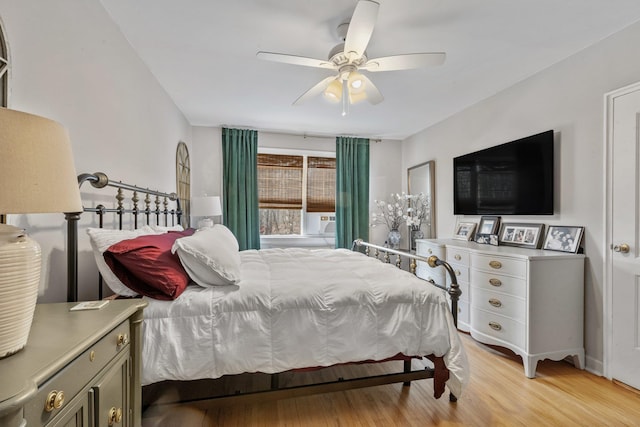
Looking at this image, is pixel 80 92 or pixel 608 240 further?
pixel 608 240

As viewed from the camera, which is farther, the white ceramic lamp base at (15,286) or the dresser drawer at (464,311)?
the dresser drawer at (464,311)

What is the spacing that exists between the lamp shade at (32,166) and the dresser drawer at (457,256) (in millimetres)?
2895

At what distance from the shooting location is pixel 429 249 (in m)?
3.35

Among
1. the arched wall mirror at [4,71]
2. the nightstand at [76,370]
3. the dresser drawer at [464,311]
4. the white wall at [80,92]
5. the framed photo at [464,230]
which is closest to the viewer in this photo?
the nightstand at [76,370]

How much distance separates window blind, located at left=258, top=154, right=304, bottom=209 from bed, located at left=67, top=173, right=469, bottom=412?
9.37 ft

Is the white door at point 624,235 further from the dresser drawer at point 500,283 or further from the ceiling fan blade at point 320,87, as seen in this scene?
the ceiling fan blade at point 320,87

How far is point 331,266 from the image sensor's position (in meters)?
2.19

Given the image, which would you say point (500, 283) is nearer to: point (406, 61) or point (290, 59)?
point (406, 61)

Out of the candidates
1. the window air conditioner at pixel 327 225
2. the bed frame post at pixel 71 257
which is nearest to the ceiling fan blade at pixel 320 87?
the bed frame post at pixel 71 257

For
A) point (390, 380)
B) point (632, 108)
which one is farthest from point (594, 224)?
point (390, 380)

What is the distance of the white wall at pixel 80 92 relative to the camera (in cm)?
123

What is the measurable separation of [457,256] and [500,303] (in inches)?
23.7

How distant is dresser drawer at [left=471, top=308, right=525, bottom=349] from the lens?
7.40ft

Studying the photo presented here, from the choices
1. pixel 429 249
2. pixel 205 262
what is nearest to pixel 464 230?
pixel 429 249
